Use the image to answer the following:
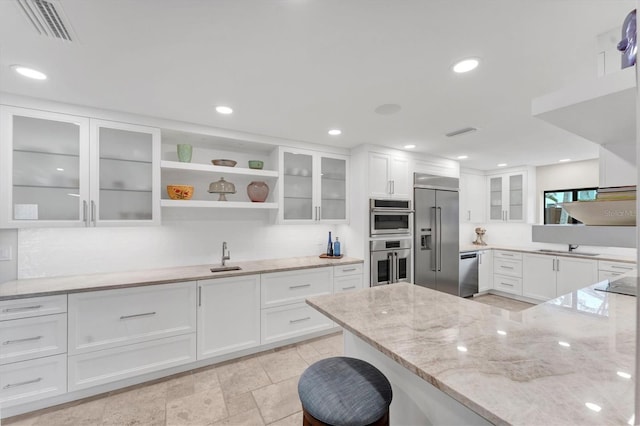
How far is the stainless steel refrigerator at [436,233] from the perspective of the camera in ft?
13.1

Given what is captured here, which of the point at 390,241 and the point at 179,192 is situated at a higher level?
the point at 179,192

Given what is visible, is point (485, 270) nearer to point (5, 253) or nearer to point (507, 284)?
point (507, 284)

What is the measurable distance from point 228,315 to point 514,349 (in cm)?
239

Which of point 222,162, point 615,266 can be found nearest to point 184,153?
point 222,162

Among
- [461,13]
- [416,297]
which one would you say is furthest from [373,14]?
[416,297]

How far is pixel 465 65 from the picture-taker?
1664 mm

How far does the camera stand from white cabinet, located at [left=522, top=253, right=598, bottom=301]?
152 inches

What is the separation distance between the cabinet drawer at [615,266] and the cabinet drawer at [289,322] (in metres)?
3.84

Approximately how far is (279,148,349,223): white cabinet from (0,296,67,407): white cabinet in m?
2.12

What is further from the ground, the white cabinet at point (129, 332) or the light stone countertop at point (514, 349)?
the light stone countertop at point (514, 349)

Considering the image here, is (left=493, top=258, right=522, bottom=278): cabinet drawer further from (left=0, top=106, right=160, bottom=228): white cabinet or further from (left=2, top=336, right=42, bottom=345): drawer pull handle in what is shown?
(left=2, top=336, right=42, bottom=345): drawer pull handle

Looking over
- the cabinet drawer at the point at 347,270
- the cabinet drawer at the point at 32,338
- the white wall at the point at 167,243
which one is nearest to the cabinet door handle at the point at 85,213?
the white wall at the point at 167,243

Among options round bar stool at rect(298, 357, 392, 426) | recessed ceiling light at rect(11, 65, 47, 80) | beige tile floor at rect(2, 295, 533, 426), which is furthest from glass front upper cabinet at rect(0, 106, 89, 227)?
round bar stool at rect(298, 357, 392, 426)

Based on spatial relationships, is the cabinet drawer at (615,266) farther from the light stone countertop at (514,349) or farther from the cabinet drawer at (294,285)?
the cabinet drawer at (294,285)
